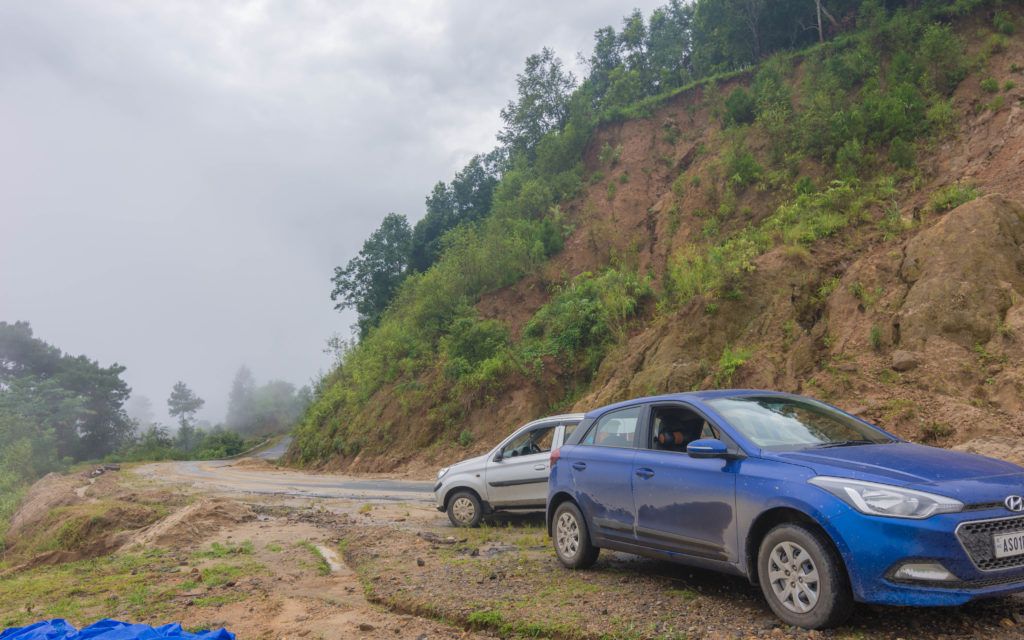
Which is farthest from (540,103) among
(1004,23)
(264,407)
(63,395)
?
(264,407)

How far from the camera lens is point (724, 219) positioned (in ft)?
82.8

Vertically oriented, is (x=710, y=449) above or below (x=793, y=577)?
above

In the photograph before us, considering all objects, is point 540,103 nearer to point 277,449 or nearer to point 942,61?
point 942,61

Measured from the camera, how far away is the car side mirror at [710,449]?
527cm

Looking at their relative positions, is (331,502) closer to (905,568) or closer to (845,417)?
(845,417)

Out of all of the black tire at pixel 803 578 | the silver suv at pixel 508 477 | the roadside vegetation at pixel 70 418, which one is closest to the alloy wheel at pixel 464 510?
the silver suv at pixel 508 477

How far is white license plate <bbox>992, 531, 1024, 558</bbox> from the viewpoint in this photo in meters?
4.24

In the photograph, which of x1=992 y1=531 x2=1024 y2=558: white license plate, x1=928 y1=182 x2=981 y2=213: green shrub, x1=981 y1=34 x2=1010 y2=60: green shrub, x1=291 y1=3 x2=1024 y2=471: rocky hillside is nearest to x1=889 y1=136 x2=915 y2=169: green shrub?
x1=291 y1=3 x2=1024 y2=471: rocky hillside

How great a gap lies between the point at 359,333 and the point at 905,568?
48.9m

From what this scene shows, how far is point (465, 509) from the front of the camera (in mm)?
10781

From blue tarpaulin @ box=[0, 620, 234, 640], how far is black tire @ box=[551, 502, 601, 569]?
3.40 m

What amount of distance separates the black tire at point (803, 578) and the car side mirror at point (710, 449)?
689 millimetres

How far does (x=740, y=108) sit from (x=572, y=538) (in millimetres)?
26869

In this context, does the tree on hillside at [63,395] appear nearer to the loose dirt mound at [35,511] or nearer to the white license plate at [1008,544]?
the loose dirt mound at [35,511]
